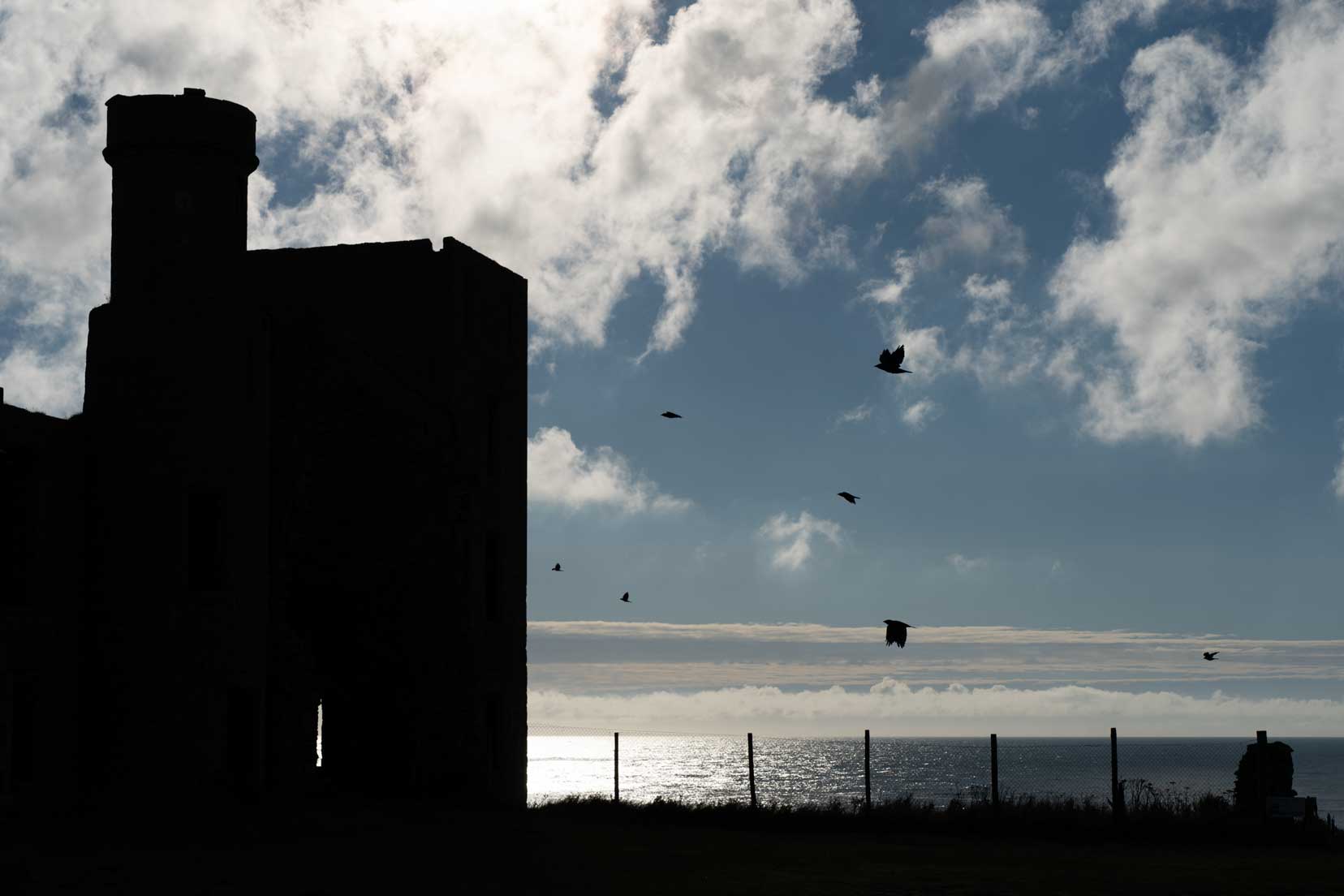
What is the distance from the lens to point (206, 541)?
2634cm

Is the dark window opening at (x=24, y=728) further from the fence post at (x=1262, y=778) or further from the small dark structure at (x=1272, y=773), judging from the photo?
the small dark structure at (x=1272, y=773)

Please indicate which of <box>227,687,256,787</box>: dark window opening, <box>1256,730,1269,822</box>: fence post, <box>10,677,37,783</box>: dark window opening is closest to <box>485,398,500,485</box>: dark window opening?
<box>227,687,256,787</box>: dark window opening

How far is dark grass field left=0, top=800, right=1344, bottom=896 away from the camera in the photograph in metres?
18.0

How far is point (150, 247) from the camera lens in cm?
2691

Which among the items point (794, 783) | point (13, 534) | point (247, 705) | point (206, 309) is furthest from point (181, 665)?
point (794, 783)

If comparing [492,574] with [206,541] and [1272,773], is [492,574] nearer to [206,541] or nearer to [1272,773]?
[206,541]

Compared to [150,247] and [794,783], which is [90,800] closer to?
[150,247]

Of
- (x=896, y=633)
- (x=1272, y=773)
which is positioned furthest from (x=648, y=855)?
(x=1272, y=773)

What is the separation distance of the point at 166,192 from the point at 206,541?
6.49 metres

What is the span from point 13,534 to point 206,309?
5048 mm

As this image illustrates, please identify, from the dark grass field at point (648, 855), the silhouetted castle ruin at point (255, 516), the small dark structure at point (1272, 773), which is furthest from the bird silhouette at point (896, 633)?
the small dark structure at point (1272, 773)

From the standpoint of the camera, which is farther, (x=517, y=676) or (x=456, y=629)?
(x=517, y=676)

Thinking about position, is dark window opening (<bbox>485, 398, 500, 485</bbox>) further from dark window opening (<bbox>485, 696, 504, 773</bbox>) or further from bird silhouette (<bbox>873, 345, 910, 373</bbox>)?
bird silhouette (<bbox>873, 345, 910, 373</bbox>)

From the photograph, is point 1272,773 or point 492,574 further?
point 1272,773
